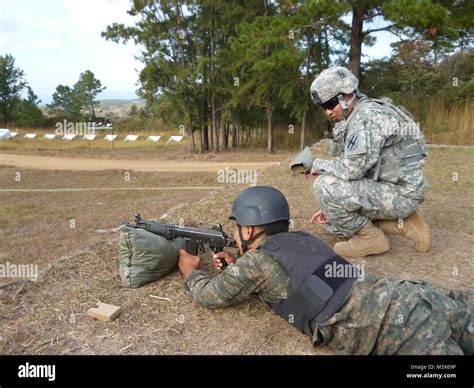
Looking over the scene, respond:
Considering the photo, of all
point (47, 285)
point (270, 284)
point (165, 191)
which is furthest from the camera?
point (165, 191)

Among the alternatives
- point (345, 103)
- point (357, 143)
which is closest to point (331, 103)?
point (345, 103)

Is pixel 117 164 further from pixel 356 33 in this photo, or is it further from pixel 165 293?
pixel 165 293

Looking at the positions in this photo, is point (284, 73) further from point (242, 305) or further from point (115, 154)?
point (242, 305)

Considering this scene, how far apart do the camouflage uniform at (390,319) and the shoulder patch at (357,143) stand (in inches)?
46.9

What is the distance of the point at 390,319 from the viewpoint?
2.20 meters

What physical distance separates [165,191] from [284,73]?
305 inches

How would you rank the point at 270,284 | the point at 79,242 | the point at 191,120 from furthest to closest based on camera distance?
the point at 191,120 → the point at 79,242 → the point at 270,284

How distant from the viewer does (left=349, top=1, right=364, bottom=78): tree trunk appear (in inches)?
514

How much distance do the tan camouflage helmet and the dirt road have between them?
1072 cm

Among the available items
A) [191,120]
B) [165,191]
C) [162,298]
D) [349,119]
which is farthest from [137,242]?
[191,120]

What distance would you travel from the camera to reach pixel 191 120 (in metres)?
19.6

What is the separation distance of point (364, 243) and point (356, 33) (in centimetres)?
1196
